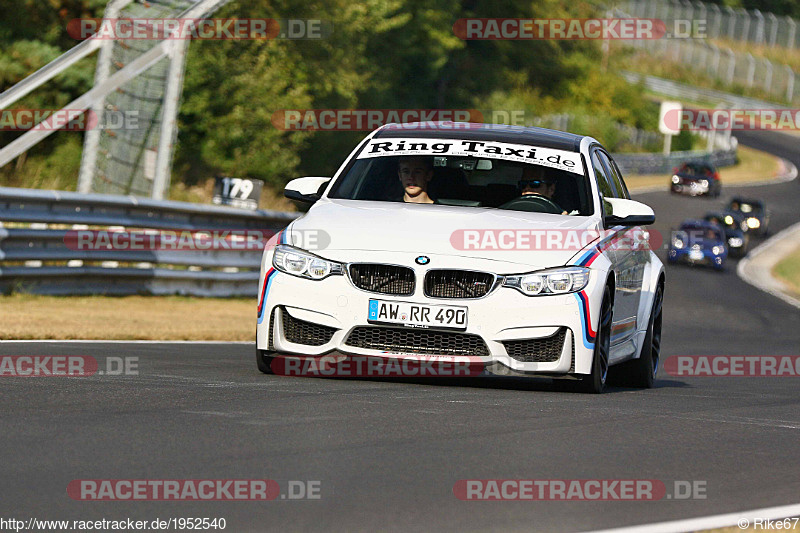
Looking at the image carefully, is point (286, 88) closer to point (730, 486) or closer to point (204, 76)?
point (204, 76)

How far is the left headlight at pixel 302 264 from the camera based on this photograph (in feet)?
27.8

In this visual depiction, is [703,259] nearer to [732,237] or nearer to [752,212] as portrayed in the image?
[732,237]

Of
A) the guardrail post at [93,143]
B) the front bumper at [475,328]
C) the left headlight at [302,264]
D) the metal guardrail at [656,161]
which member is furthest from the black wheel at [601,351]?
the metal guardrail at [656,161]

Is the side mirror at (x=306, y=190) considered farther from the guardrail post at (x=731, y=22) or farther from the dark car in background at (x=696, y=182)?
the guardrail post at (x=731, y=22)

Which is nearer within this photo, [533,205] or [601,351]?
[601,351]

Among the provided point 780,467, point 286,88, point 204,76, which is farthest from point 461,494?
point 286,88

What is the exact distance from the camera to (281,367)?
9.20 metres

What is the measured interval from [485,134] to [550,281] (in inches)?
75.0

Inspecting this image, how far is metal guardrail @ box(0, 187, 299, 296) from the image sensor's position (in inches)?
602

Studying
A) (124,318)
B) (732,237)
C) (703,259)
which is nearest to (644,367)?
(124,318)

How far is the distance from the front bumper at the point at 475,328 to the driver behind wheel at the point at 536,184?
1221 mm

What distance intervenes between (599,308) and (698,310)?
21633mm

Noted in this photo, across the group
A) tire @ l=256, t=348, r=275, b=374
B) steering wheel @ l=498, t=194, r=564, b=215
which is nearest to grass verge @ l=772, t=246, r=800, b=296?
steering wheel @ l=498, t=194, r=564, b=215

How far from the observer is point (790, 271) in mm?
44000
